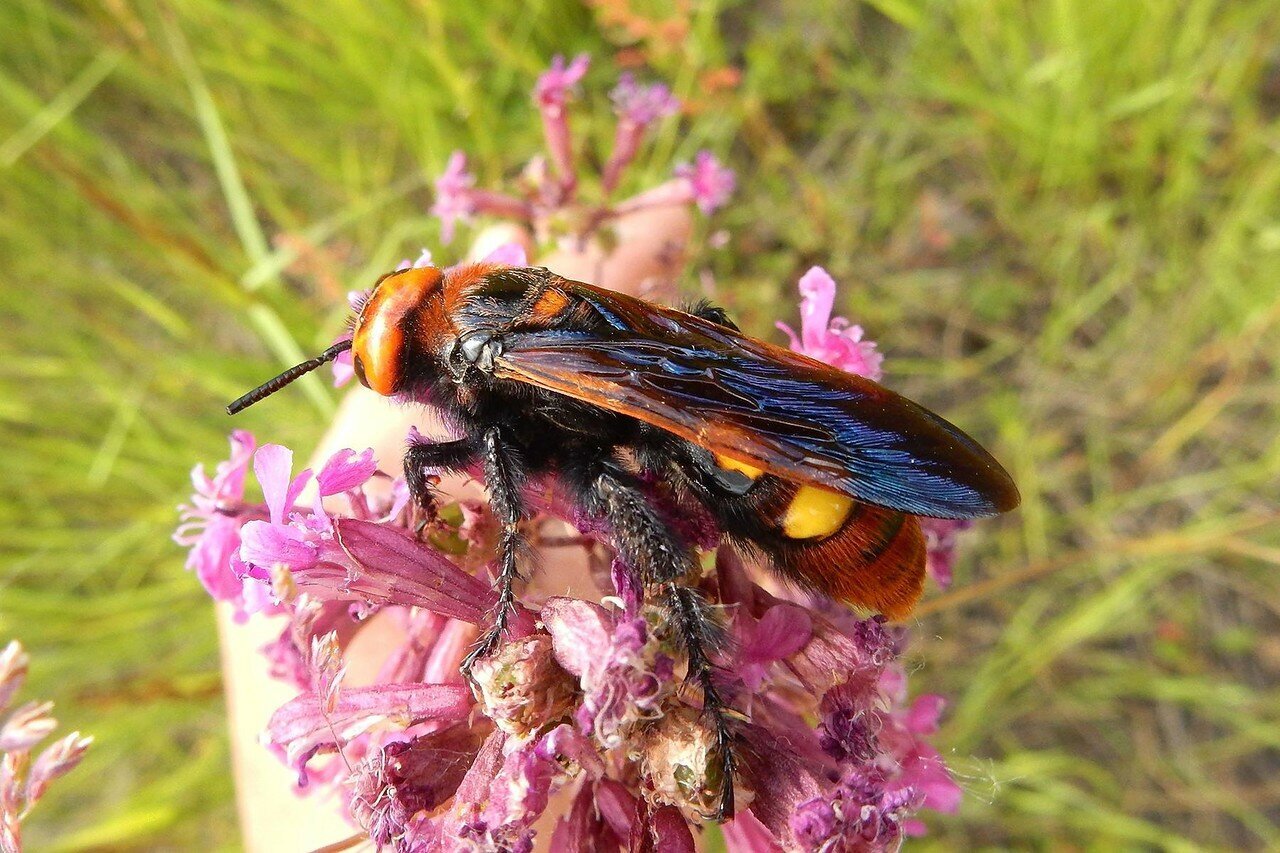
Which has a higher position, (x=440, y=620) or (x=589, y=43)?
(x=589, y=43)

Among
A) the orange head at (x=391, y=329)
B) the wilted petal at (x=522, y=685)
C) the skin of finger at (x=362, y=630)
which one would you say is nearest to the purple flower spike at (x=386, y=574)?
the wilted petal at (x=522, y=685)

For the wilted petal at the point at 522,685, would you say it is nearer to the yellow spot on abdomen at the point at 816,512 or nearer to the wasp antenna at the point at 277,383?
the yellow spot on abdomen at the point at 816,512

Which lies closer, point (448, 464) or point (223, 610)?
point (448, 464)

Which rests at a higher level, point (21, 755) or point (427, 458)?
point (427, 458)

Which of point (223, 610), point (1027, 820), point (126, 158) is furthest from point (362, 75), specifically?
point (1027, 820)

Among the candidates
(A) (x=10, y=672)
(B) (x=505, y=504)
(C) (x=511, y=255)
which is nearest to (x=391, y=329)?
(B) (x=505, y=504)

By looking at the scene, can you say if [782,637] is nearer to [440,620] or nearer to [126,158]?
[440,620]

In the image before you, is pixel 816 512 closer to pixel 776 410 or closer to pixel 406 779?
pixel 776 410
